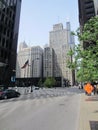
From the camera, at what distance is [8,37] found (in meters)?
73.9

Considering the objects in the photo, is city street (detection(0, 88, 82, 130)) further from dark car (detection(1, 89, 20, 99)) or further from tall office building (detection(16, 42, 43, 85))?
tall office building (detection(16, 42, 43, 85))

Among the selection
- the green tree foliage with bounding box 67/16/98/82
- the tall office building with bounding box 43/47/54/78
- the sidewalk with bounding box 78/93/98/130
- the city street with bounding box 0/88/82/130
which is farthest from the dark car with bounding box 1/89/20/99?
the tall office building with bounding box 43/47/54/78

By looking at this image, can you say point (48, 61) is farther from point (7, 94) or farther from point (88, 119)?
point (88, 119)

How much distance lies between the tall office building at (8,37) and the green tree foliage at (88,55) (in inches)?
1999

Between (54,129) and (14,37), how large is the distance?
222ft

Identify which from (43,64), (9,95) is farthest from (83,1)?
(9,95)

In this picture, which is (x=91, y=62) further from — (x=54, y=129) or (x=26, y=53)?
(x=26, y=53)

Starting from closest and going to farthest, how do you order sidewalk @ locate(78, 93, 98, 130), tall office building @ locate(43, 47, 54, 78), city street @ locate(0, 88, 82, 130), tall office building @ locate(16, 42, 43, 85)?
sidewalk @ locate(78, 93, 98, 130), city street @ locate(0, 88, 82, 130), tall office building @ locate(16, 42, 43, 85), tall office building @ locate(43, 47, 54, 78)

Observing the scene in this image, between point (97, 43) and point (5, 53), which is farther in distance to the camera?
point (5, 53)

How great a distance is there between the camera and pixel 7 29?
73000mm

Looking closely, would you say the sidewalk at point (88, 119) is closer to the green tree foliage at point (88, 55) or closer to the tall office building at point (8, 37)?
the green tree foliage at point (88, 55)

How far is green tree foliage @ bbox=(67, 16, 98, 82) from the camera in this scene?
596 inches

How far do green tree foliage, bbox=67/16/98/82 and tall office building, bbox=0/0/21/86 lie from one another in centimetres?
5077

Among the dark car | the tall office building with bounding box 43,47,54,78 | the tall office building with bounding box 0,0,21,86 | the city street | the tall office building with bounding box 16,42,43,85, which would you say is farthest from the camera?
the tall office building with bounding box 43,47,54,78
